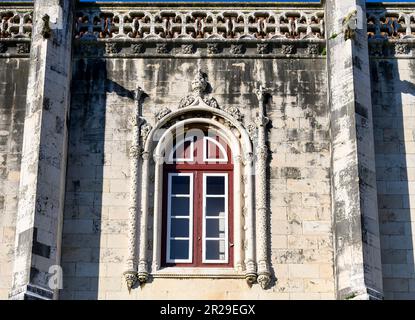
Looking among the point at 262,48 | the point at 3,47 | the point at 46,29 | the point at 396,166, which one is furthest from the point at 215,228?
the point at 3,47

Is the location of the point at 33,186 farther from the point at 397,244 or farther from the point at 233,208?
the point at 397,244

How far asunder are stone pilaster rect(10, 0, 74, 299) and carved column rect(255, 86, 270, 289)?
377 cm

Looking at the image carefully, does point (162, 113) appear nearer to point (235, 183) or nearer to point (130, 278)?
point (235, 183)

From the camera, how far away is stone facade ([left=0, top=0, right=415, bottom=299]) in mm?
22891

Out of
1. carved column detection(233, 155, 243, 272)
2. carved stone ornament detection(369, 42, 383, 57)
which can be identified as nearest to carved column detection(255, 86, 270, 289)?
carved column detection(233, 155, 243, 272)

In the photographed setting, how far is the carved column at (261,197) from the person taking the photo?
23.0 m

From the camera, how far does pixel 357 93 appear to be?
A: 23891 millimetres

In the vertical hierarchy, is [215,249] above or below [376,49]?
below

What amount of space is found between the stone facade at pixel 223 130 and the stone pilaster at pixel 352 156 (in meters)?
0.03

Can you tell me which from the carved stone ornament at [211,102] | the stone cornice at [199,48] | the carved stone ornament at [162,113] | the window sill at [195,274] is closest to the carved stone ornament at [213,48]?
the stone cornice at [199,48]

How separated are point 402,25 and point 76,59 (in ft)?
22.5

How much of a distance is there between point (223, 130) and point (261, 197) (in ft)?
5.70

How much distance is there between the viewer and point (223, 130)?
24.5 meters

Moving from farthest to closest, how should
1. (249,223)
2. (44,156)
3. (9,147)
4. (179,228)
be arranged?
(9,147) → (179,228) → (249,223) → (44,156)
